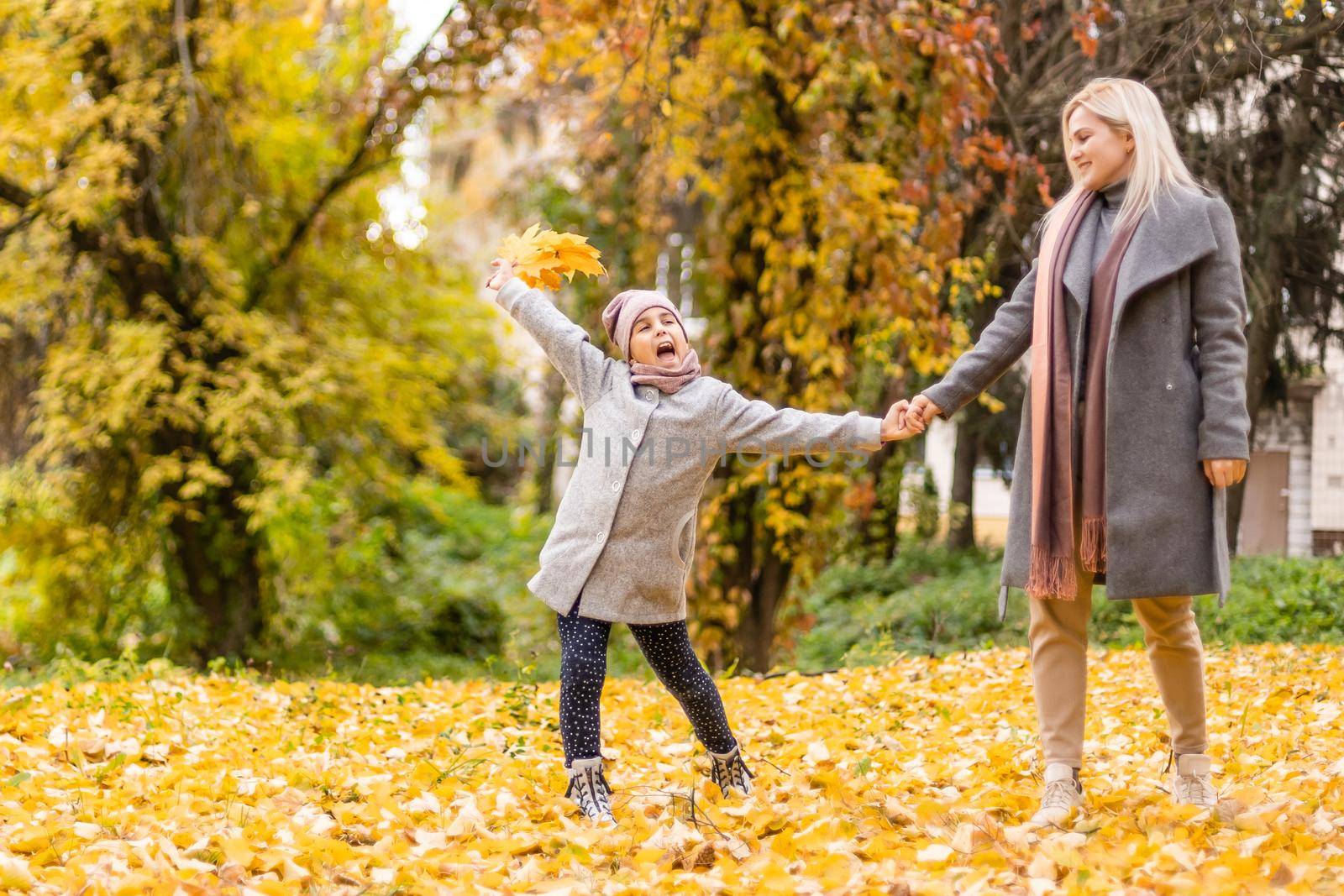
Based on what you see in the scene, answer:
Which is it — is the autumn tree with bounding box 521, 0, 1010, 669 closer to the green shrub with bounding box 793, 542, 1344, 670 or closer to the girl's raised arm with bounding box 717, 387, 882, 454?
the green shrub with bounding box 793, 542, 1344, 670

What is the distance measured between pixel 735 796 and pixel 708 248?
383cm

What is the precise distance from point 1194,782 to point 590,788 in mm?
1507

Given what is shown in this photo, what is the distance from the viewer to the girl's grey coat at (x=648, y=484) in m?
3.01

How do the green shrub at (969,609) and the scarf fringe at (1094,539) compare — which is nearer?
the scarf fringe at (1094,539)

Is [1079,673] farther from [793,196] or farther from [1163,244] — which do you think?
[793,196]

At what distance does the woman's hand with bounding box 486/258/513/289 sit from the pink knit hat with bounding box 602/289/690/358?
1.01 feet

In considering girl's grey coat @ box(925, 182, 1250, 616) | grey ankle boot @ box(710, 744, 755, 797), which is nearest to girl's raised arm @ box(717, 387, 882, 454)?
girl's grey coat @ box(925, 182, 1250, 616)

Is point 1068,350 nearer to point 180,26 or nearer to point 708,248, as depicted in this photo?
point 708,248

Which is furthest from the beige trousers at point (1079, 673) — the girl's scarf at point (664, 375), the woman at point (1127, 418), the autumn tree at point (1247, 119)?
the autumn tree at point (1247, 119)

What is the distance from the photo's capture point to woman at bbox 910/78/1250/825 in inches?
104

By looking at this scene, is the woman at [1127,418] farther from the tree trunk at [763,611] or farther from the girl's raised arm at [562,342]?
the tree trunk at [763,611]

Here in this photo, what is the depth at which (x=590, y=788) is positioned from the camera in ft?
10.2

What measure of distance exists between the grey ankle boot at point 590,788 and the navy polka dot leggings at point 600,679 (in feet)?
0.07

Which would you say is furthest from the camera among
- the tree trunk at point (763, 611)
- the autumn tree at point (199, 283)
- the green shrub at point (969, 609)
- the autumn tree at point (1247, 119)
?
the autumn tree at point (199, 283)
